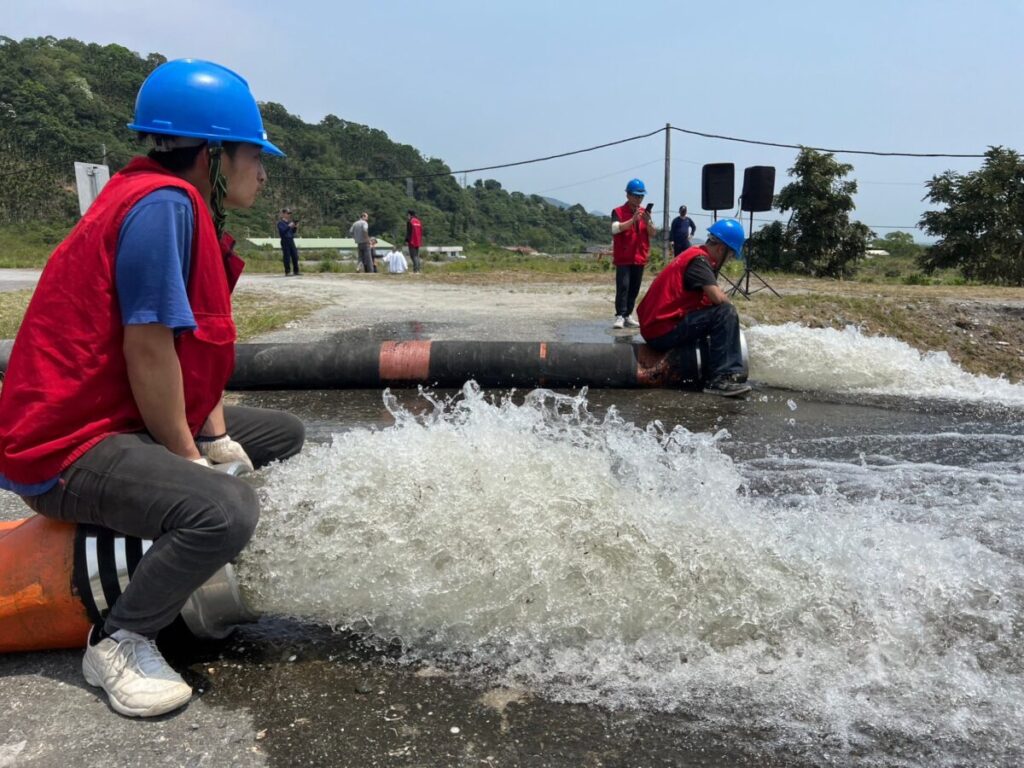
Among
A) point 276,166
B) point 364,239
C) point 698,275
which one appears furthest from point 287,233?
point 276,166

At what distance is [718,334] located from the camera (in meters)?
6.31

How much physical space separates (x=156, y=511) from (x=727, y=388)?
4982mm

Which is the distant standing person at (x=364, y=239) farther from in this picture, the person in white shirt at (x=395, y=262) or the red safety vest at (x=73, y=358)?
the red safety vest at (x=73, y=358)

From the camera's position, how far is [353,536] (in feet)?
8.36

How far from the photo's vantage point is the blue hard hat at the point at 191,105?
7.44ft

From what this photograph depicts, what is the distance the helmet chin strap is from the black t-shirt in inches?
180

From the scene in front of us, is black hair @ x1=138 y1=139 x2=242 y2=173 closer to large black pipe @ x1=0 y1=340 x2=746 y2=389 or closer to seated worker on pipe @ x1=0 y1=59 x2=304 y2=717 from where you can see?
seated worker on pipe @ x1=0 y1=59 x2=304 y2=717

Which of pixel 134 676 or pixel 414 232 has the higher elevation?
pixel 414 232

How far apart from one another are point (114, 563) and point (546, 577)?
4.34 ft

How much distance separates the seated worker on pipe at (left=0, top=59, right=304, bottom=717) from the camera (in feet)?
6.82

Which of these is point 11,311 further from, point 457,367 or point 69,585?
point 69,585

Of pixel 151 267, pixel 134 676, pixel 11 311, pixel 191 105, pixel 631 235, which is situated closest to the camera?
pixel 151 267

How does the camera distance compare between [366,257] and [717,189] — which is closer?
[717,189]

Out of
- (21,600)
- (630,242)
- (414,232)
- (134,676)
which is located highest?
(414,232)
